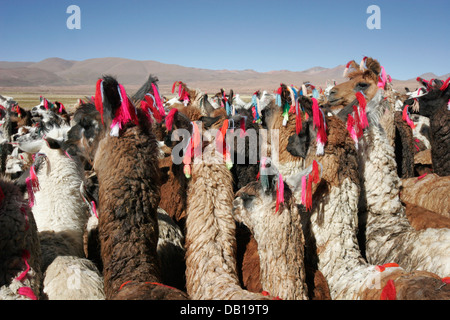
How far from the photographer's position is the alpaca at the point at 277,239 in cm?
251

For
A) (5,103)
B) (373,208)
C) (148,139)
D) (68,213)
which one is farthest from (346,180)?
(5,103)

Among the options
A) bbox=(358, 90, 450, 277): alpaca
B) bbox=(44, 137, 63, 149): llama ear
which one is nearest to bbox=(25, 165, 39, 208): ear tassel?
bbox=(44, 137, 63, 149): llama ear

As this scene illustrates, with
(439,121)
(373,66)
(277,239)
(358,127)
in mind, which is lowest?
(277,239)

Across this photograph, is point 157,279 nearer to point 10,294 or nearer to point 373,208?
point 10,294

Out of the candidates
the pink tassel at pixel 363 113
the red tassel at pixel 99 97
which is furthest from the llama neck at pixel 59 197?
the pink tassel at pixel 363 113

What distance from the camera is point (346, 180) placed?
3.22 metres

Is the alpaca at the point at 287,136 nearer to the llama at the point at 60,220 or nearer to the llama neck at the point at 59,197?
the llama at the point at 60,220

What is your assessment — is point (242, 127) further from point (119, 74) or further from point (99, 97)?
point (119, 74)

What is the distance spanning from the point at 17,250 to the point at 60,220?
1.62m

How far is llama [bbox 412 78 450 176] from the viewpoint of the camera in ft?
17.6

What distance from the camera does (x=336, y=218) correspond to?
312 centimetres

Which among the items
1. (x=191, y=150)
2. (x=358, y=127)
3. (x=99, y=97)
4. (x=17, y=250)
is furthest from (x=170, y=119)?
(x=358, y=127)

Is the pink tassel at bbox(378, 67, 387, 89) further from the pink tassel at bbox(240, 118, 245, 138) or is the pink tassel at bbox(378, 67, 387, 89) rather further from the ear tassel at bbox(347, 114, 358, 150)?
the pink tassel at bbox(240, 118, 245, 138)

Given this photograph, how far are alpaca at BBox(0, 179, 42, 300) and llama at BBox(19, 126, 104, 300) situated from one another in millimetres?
429
